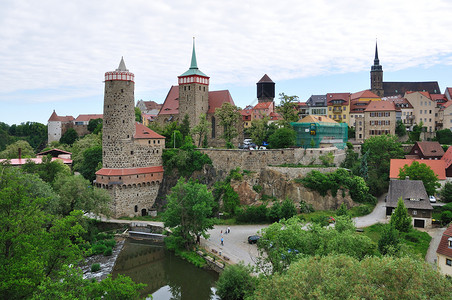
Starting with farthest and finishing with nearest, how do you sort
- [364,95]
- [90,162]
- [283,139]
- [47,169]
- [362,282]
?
[364,95] < [90,162] < [283,139] < [47,169] < [362,282]

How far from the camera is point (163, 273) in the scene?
31156 mm

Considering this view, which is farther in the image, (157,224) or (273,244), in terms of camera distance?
(157,224)

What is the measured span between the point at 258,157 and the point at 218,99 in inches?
659

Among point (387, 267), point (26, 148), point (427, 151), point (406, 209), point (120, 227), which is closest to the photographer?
point (387, 267)

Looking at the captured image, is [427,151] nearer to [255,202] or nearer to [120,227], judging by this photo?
[255,202]

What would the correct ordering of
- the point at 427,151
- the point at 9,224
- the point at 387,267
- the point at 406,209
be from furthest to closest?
the point at 427,151 → the point at 406,209 → the point at 9,224 → the point at 387,267

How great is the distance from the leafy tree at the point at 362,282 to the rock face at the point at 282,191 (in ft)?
84.6

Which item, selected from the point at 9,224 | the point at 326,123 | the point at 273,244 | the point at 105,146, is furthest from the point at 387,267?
the point at 326,123

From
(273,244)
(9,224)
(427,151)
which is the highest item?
(427,151)

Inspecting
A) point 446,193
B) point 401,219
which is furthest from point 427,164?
point 401,219

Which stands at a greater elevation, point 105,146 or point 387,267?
point 105,146

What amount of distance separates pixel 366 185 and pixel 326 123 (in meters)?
11.3

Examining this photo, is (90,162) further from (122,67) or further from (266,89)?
(266,89)

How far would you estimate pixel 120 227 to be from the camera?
40656 mm
